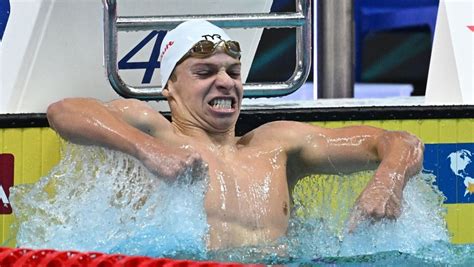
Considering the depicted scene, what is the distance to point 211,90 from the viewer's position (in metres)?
3.17

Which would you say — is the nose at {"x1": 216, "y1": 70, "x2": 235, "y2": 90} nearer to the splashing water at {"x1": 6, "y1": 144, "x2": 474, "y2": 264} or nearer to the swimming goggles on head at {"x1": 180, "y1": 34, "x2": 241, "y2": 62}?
the swimming goggles on head at {"x1": 180, "y1": 34, "x2": 241, "y2": 62}

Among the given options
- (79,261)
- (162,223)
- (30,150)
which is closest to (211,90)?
(162,223)

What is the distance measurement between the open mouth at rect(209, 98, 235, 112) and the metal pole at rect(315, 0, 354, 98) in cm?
88

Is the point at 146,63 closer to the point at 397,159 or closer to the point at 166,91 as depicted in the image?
the point at 166,91

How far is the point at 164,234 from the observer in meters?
3.01

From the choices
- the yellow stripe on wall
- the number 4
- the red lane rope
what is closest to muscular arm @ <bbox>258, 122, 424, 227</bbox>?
the number 4

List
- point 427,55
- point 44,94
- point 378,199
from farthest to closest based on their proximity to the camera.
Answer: point 427,55, point 44,94, point 378,199

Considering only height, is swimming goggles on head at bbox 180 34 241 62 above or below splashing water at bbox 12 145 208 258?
above

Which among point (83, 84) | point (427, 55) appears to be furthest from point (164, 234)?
point (427, 55)

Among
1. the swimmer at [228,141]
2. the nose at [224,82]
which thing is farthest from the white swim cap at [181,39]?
the nose at [224,82]

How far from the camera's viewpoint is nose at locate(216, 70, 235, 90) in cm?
314

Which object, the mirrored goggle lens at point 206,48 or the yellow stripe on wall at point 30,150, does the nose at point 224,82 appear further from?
the yellow stripe on wall at point 30,150

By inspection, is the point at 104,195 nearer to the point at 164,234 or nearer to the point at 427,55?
the point at 164,234

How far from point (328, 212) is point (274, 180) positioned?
0.28 meters
